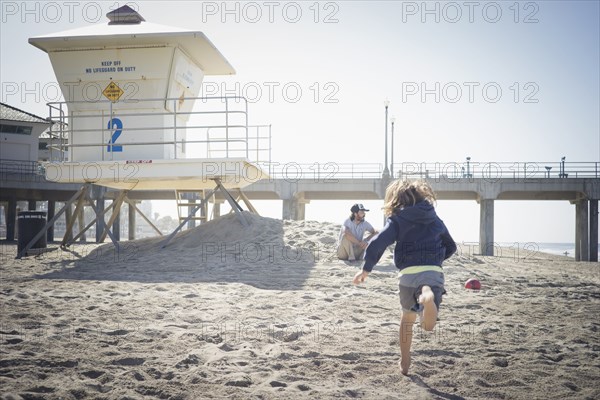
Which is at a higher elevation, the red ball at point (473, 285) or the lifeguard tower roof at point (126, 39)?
the lifeguard tower roof at point (126, 39)

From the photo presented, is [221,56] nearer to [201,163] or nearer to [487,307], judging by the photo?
[201,163]

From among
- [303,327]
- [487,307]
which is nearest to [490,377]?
[303,327]

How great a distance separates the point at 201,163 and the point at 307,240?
3.48 m

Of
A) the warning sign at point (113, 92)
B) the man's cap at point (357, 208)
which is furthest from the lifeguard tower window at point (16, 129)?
the man's cap at point (357, 208)

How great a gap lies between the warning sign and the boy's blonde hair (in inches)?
436

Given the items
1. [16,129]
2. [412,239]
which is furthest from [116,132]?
[16,129]

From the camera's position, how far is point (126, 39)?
42.0 ft

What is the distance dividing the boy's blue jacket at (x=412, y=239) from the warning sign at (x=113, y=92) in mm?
11269

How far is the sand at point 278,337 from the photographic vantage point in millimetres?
3852

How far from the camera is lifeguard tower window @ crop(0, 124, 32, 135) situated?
3550 centimetres

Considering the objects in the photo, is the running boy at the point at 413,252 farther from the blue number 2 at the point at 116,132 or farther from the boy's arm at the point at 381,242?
the blue number 2 at the point at 116,132

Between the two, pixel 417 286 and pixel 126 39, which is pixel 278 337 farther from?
pixel 126 39

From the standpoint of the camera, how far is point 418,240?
417 cm

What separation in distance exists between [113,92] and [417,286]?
38.7 feet
